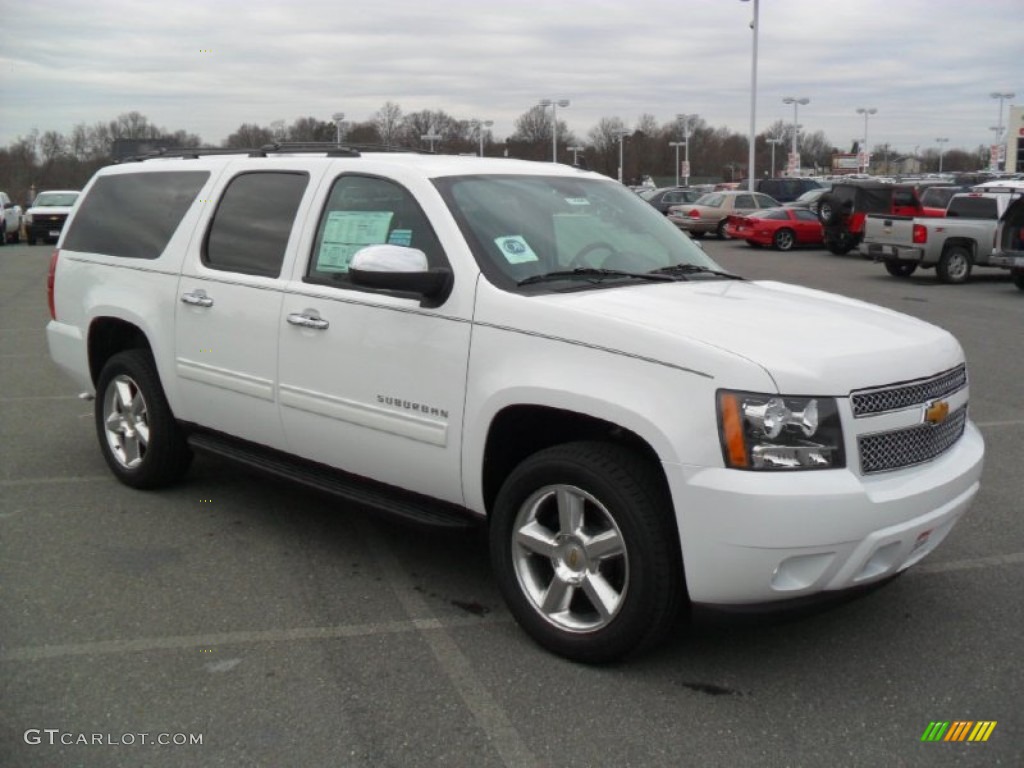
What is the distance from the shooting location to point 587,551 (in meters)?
3.61

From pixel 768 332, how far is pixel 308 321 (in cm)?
203

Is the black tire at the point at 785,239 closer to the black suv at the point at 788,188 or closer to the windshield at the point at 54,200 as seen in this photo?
the black suv at the point at 788,188

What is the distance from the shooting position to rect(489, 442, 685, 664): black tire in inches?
134

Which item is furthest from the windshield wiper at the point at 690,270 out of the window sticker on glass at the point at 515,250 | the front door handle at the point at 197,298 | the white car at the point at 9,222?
the white car at the point at 9,222

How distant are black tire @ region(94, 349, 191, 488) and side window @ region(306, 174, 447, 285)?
150 centimetres

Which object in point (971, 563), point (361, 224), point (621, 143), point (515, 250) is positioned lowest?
point (971, 563)

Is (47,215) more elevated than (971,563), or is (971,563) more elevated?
(47,215)

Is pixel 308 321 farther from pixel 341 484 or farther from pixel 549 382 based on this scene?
pixel 549 382

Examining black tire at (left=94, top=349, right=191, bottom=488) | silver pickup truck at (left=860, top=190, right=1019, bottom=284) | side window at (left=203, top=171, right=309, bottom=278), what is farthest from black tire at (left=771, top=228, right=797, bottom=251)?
side window at (left=203, top=171, right=309, bottom=278)

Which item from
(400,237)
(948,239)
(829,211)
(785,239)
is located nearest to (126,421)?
(400,237)

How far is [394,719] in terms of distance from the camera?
10.9ft

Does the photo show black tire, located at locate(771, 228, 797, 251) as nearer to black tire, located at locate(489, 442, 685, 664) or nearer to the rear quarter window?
the rear quarter window

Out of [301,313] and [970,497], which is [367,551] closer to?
[301,313]

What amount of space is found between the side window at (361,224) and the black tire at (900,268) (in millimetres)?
18074
